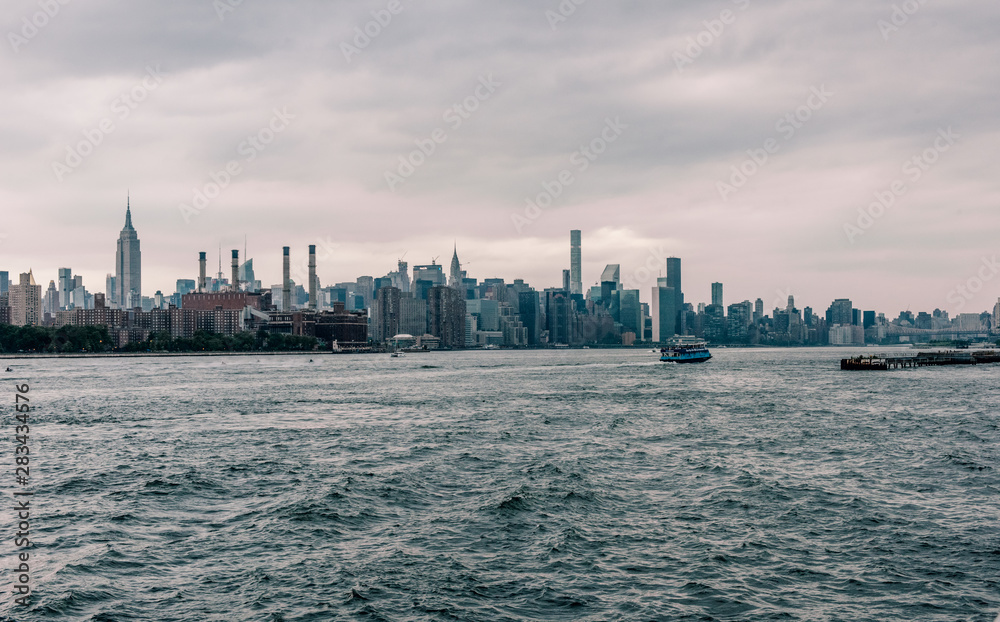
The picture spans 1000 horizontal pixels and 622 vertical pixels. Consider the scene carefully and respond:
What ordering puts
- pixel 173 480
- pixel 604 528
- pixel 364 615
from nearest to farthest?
pixel 364 615
pixel 604 528
pixel 173 480

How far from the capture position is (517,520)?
35.2 metres

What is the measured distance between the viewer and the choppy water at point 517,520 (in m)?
25.3

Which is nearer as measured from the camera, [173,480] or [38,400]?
[173,480]

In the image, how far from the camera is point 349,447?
58469 mm

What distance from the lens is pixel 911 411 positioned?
82562mm

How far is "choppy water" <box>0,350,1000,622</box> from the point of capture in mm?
25266

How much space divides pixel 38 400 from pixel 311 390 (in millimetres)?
36486

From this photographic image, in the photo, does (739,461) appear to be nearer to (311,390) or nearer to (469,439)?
(469,439)

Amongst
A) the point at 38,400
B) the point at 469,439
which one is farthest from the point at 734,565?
the point at 38,400

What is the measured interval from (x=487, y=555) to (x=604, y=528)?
6.21 m

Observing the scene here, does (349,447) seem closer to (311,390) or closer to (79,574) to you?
(79,574)

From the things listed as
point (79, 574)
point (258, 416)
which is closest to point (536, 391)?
point (258, 416)

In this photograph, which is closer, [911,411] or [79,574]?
[79,574]

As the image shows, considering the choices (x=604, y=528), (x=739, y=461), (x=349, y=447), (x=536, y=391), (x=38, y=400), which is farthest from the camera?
(x=536, y=391)
